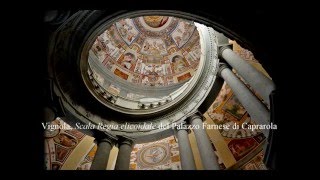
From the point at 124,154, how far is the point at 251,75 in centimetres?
470

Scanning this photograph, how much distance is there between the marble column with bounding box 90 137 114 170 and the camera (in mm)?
7537

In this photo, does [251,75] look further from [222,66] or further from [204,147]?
[204,147]

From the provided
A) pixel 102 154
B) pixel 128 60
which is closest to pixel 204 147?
pixel 102 154

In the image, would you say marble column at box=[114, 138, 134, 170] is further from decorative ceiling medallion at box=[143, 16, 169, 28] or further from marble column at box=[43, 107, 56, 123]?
decorative ceiling medallion at box=[143, 16, 169, 28]

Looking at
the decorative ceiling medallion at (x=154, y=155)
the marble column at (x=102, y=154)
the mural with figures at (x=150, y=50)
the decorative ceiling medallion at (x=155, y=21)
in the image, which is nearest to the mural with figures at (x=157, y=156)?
the decorative ceiling medallion at (x=154, y=155)

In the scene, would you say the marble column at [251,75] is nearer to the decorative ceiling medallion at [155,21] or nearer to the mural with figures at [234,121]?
the mural with figures at [234,121]

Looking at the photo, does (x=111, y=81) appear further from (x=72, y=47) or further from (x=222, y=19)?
(x=222, y=19)

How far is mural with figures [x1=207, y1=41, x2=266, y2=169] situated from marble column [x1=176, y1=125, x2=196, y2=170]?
198 centimetres

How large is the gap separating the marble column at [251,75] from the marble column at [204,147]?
2.28 m

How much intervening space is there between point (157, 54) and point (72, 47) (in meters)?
11.8

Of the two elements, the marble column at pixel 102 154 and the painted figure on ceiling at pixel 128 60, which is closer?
the marble column at pixel 102 154

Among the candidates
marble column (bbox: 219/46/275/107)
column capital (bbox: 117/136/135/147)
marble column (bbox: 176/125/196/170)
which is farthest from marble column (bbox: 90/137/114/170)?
marble column (bbox: 219/46/275/107)

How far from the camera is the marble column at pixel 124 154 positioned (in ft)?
27.1

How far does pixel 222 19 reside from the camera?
16.9ft
